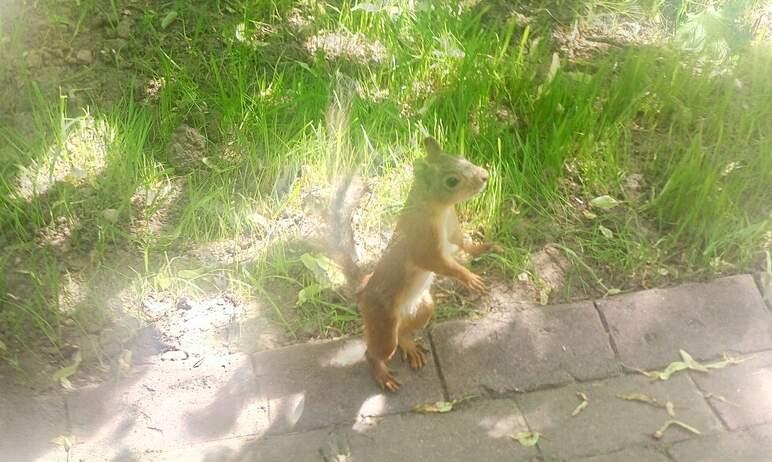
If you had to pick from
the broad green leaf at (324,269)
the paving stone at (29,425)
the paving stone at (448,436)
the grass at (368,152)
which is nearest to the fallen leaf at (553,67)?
the grass at (368,152)

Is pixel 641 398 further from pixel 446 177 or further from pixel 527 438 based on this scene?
pixel 446 177

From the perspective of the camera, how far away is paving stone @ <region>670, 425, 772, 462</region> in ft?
9.66

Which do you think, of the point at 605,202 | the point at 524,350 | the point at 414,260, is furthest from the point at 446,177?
the point at 605,202

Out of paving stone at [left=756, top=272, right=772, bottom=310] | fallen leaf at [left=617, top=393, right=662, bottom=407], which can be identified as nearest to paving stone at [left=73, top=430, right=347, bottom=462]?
fallen leaf at [left=617, top=393, right=662, bottom=407]

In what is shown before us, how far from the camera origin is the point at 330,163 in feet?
12.7

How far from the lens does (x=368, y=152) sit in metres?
3.93

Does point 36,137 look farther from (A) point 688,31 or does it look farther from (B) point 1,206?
(A) point 688,31

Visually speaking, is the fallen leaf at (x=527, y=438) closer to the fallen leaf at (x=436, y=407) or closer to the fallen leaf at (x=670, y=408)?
the fallen leaf at (x=436, y=407)

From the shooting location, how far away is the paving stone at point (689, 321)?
3291mm

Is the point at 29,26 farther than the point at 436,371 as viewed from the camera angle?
Yes

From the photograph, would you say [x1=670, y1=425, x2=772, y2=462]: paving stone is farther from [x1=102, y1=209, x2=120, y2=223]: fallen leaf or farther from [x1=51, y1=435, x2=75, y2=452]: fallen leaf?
[x1=102, y1=209, x2=120, y2=223]: fallen leaf

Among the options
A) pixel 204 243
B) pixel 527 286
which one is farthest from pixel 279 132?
pixel 527 286

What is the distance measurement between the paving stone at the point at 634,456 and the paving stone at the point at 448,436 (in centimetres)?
22

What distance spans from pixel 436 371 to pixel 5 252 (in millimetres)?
A: 1878
